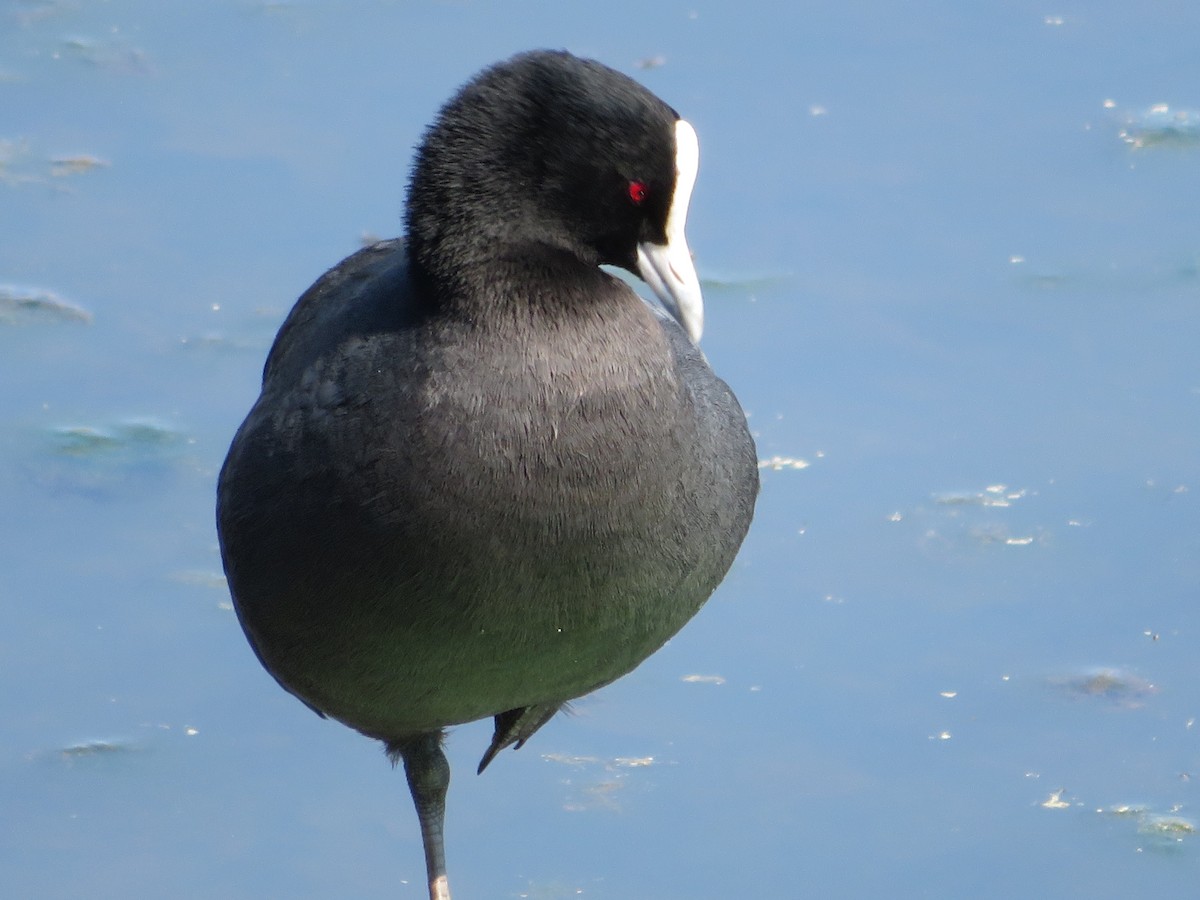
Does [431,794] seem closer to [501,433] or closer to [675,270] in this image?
[501,433]

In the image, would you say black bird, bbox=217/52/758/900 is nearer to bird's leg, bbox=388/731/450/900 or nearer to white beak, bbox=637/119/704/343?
white beak, bbox=637/119/704/343

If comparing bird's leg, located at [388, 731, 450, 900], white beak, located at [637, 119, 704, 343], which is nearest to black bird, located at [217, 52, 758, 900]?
white beak, located at [637, 119, 704, 343]

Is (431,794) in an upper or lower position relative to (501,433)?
lower

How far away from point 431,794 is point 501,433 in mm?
875

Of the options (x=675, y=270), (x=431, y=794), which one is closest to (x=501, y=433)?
(x=675, y=270)

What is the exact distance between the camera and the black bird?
2.55 m

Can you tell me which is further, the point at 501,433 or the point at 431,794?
the point at 431,794

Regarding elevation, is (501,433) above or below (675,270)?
below

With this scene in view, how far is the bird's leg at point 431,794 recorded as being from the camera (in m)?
3.20

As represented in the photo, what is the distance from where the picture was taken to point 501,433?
2580 mm

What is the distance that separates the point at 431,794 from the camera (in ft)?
10.6

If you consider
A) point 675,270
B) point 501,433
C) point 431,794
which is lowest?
point 431,794

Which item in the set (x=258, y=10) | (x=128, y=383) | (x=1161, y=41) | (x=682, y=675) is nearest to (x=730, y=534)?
(x=682, y=675)

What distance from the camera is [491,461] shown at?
2584mm
